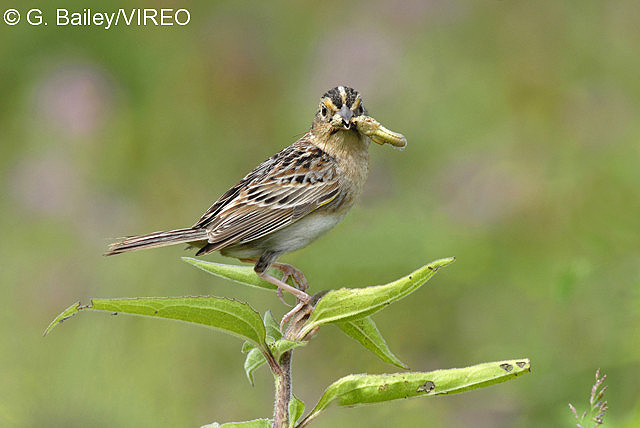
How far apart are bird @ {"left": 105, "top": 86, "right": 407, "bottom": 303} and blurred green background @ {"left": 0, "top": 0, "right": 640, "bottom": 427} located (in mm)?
1692

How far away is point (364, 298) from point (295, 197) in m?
1.40

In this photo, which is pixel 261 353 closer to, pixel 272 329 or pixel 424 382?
pixel 272 329

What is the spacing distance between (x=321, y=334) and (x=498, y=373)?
430cm

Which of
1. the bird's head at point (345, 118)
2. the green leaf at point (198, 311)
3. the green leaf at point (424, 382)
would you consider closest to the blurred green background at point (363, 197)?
the bird's head at point (345, 118)

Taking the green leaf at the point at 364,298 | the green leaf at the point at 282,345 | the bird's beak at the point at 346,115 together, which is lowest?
the green leaf at the point at 282,345

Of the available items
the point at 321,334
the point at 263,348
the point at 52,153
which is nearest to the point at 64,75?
the point at 52,153

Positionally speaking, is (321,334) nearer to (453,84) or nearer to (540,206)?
(540,206)

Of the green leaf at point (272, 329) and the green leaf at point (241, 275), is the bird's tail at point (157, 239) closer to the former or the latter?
the green leaf at point (241, 275)

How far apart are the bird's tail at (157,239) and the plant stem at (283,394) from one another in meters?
0.87

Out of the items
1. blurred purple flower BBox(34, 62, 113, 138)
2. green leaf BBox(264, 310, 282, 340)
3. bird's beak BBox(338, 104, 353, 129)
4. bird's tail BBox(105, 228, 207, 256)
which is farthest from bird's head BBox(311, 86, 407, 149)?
blurred purple flower BBox(34, 62, 113, 138)

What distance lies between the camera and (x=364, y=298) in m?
2.25

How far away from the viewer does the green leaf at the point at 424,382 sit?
222cm

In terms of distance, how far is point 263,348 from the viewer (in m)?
2.31

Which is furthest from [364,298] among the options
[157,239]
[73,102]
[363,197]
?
[73,102]
